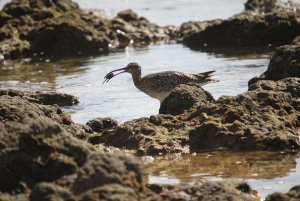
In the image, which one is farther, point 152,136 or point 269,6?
point 269,6

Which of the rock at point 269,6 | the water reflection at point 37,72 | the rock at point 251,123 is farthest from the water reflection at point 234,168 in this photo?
the rock at point 269,6

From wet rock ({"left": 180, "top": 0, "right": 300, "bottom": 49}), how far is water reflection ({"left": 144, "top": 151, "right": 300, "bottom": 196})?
11576 mm

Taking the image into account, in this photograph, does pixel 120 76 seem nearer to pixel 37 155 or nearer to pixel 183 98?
Result: pixel 183 98

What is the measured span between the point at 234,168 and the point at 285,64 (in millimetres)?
4324

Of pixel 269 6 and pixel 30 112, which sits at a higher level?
pixel 269 6

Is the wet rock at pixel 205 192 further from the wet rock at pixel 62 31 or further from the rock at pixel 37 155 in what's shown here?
the wet rock at pixel 62 31

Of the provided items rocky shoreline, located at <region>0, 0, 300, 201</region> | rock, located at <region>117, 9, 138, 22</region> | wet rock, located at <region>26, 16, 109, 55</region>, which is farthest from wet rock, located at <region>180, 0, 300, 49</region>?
rocky shoreline, located at <region>0, 0, 300, 201</region>

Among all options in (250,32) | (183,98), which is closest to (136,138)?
(183,98)

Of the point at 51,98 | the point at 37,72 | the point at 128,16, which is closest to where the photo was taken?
the point at 51,98

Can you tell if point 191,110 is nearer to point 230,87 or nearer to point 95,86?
point 230,87

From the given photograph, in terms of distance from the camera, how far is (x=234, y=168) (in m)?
8.47

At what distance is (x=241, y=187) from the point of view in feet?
21.0

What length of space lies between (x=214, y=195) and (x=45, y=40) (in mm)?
16004

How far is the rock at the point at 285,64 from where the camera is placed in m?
12.1
